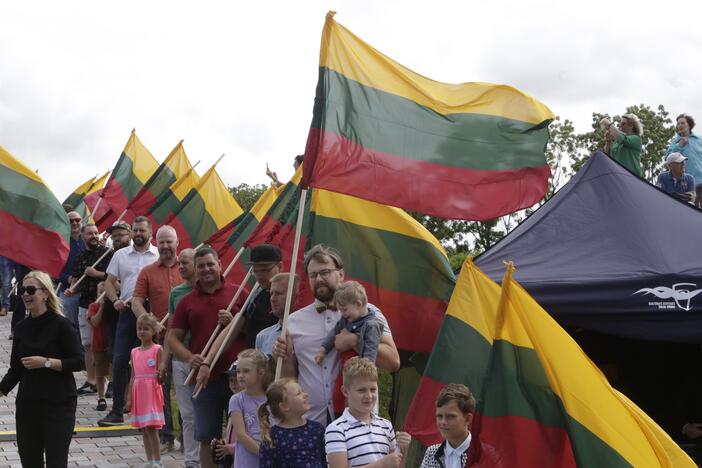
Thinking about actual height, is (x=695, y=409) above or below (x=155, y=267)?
below

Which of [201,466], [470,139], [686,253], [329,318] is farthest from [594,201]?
[201,466]

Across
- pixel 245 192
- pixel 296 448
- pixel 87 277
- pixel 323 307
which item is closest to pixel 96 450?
pixel 87 277

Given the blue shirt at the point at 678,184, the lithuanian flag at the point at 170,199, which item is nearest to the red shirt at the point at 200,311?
the lithuanian flag at the point at 170,199

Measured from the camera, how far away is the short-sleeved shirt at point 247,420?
7.39m

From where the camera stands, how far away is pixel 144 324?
10.3 m

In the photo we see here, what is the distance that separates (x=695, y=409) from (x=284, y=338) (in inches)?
187

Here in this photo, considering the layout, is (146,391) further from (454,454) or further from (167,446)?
(454,454)

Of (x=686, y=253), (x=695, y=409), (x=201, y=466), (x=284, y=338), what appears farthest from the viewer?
(x=695, y=409)

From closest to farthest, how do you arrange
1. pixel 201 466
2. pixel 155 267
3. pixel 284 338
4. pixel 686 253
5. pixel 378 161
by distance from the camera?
1. pixel 284 338
2. pixel 378 161
3. pixel 686 253
4. pixel 201 466
5. pixel 155 267

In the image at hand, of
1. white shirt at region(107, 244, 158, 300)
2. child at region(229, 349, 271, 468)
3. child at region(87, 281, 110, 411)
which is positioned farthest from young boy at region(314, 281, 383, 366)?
child at region(87, 281, 110, 411)

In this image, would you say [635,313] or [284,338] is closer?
[284,338]

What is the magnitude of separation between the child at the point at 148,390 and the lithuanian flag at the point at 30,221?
116 centimetres

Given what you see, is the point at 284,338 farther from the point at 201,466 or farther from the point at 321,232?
the point at 201,466

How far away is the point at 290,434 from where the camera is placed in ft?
20.8
